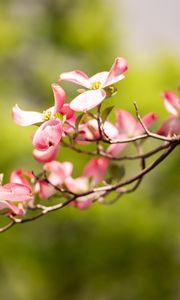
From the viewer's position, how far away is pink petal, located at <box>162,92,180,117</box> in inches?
39.9

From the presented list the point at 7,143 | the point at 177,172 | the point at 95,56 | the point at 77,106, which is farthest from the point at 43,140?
the point at 95,56

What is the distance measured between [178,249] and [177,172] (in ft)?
2.47

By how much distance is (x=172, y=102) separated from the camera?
40.3 inches

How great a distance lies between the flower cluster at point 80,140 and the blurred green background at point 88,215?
14.8ft

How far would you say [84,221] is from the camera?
19.1 feet

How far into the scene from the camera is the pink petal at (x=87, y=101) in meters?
0.78

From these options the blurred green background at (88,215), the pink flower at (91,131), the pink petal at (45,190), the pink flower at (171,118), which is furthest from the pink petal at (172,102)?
the blurred green background at (88,215)

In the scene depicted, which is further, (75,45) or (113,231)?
(75,45)

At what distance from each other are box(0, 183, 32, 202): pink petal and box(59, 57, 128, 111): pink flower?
0.12m

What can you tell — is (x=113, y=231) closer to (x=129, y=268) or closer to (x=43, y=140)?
(x=129, y=268)

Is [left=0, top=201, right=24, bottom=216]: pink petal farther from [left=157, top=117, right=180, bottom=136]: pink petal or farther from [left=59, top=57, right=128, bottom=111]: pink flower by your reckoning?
[left=157, top=117, right=180, bottom=136]: pink petal

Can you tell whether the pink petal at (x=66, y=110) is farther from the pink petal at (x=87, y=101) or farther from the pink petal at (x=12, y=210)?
the pink petal at (x=12, y=210)

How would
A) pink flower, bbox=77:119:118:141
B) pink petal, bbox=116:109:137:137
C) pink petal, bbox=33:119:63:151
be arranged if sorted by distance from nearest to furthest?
pink petal, bbox=33:119:63:151, pink flower, bbox=77:119:118:141, pink petal, bbox=116:109:137:137

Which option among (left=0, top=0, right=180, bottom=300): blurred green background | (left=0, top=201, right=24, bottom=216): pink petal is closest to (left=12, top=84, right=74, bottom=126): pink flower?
(left=0, top=201, right=24, bottom=216): pink petal
